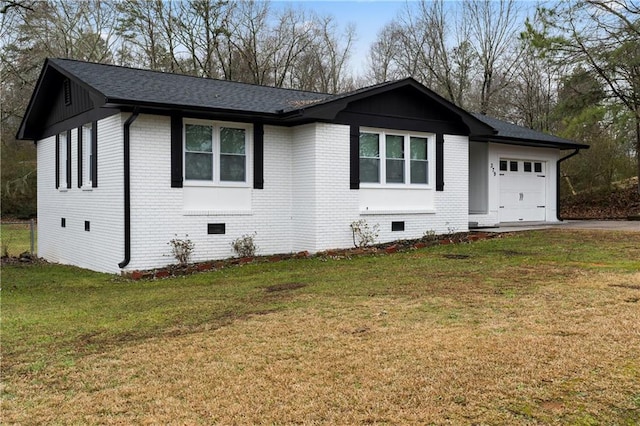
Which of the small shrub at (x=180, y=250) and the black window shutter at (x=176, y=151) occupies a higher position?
the black window shutter at (x=176, y=151)

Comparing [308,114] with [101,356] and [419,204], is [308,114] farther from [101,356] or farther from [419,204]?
[101,356]

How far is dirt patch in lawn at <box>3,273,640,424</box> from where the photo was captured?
4.01 metres

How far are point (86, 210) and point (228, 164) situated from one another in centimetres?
358

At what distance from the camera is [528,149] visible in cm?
1928

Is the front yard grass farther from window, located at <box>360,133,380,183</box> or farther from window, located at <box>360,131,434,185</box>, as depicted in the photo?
window, located at <box>360,131,434,185</box>

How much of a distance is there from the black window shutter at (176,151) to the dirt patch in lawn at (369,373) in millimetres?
6025

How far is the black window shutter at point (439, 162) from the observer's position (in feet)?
49.5

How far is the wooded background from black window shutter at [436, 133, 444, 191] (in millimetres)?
10592

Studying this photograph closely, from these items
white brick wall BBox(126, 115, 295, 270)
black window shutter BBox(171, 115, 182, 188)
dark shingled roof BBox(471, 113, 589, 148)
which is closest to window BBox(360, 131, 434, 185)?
white brick wall BBox(126, 115, 295, 270)

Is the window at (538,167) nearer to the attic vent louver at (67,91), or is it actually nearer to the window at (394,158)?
the window at (394,158)

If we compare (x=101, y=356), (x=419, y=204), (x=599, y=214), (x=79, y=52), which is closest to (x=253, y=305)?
(x=101, y=356)

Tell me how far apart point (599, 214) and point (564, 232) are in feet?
31.1

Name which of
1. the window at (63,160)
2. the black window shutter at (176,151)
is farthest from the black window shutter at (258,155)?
the window at (63,160)

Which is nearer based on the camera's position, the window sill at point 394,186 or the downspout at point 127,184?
the downspout at point 127,184
